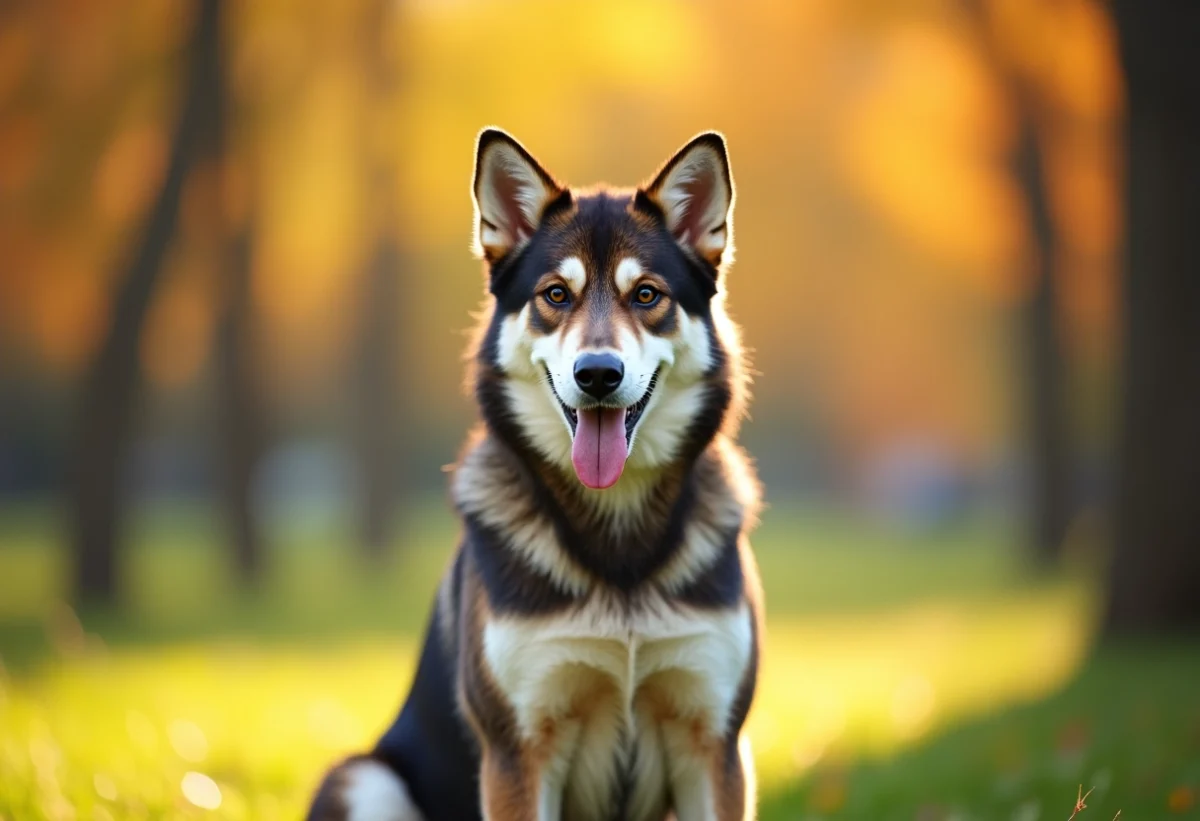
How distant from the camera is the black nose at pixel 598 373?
11.4 ft


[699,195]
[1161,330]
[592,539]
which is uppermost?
[699,195]

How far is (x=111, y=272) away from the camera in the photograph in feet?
45.0

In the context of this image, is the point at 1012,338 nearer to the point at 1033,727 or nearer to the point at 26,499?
the point at 1033,727

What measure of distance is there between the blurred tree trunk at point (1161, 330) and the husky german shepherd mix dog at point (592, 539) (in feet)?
15.3

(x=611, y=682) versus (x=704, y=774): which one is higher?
(x=611, y=682)

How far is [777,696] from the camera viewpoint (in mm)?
8164

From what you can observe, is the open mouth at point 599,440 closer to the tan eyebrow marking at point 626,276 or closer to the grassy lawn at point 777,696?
the tan eyebrow marking at point 626,276

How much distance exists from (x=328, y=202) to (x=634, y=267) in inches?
622

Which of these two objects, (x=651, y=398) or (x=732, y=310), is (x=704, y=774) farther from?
(x=732, y=310)

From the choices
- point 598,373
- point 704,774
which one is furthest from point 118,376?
point 704,774

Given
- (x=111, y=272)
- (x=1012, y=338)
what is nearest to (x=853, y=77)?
(x=1012, y=338)

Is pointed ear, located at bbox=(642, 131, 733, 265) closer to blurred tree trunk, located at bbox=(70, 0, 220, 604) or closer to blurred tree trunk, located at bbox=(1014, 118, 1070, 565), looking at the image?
blurred tree trunk, located at bbox=(70, 0, 220, 604)

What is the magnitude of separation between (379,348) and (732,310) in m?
9.59

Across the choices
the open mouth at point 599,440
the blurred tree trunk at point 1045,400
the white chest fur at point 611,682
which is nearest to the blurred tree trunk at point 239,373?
the blurred tree trunk at point 1045,400
